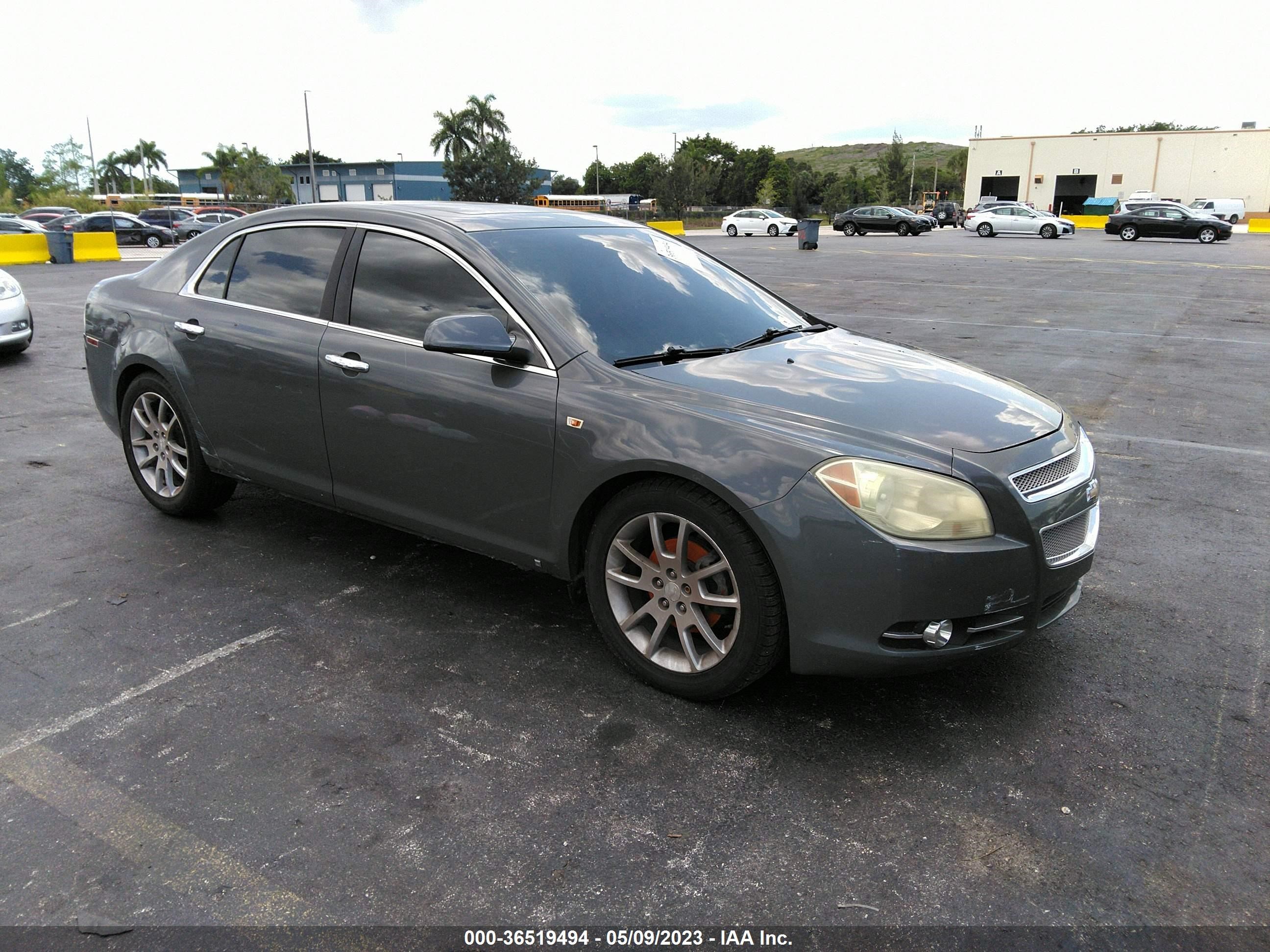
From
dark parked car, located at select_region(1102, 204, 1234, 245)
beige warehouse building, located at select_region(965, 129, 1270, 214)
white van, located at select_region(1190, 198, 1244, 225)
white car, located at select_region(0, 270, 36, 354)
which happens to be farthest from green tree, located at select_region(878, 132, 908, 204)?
white car, located at select_region(0, 270, 36, 354)

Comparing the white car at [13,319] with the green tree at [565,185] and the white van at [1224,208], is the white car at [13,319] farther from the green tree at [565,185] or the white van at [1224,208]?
the green tree at [565,185]

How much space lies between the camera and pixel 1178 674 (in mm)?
3494

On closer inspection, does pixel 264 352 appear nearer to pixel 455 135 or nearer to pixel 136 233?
pixel 136 233

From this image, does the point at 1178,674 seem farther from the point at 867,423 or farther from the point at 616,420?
the point at 616,420

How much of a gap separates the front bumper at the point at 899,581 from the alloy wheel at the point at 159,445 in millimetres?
3426

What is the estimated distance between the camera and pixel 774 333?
13.7 ft

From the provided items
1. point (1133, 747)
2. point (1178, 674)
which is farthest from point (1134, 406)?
point (1133, 747)

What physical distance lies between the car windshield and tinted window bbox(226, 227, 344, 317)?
87 centimetres

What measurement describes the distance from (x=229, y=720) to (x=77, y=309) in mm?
13733

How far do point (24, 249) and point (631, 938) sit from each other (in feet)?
92.5

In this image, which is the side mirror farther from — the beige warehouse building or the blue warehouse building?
the blue warehouse building

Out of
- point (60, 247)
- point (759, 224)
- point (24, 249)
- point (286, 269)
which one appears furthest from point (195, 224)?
point (286, 269)

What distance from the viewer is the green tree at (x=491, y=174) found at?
77.9 m

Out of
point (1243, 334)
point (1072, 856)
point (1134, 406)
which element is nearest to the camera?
point (1072, 856)
